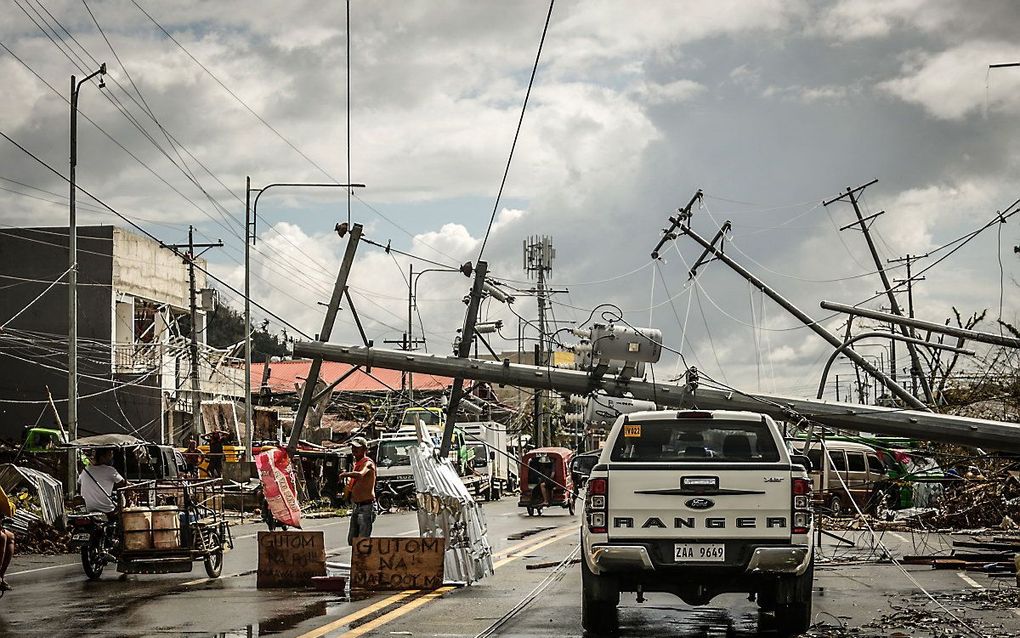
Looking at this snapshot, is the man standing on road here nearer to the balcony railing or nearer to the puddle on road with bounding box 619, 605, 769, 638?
Answer: the puddle on road with bounding box 619, 605, 769, 638

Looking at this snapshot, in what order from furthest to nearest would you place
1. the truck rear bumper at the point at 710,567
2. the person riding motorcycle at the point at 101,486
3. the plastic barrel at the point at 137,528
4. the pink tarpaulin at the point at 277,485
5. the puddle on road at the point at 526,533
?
1. the puddle on road at the point at 526,533
2. the pink tarpaulin at the point at 277,485
3. the person riding motorcycle at the point at 101,486
4. the plastic barrel at the point at 137,528
5. the truck rear bumper at the point at 710,567

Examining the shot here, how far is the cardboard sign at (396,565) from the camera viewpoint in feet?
49.6

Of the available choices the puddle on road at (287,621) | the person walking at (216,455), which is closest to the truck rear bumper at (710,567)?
the puddle on road at (287,621)

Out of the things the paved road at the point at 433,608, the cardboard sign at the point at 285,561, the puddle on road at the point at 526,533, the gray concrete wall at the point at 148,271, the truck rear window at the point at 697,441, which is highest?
the gray concrete wall at the point at 148,271

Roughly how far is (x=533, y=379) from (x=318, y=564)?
7.08 metres

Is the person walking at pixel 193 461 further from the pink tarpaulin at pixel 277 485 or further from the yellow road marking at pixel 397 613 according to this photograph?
the yellow road marking at pixel 397 613

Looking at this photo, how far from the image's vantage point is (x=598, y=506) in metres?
11.3

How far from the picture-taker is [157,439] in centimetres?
5275

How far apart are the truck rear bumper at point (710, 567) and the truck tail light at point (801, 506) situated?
16cm

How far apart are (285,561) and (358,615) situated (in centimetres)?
347

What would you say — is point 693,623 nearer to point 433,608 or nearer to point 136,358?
point 433,608

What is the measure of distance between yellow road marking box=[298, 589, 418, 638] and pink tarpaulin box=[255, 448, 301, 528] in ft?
13.2

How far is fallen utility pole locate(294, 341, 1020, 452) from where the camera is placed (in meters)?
20.2

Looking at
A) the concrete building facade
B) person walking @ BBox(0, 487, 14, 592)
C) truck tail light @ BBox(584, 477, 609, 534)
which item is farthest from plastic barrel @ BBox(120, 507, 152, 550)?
the concrete building facade
